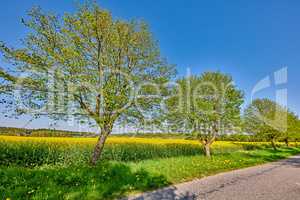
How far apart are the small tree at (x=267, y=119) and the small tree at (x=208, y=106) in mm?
15354

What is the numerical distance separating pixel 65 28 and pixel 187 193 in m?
8.59

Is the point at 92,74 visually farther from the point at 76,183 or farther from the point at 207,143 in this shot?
the point at 207,143

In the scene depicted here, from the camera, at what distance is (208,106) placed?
1869 centimetres

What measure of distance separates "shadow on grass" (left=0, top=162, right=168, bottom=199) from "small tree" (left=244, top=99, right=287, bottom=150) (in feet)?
94.7

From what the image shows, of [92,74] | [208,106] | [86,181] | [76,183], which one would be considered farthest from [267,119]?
[76,183]

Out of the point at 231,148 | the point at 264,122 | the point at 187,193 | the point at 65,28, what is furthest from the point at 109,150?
the point at 264,122

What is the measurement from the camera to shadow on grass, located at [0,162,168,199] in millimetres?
6020

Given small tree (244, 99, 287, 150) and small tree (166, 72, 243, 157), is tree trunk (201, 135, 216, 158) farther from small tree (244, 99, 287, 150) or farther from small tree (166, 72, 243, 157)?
small tree (244, 99, 287, 150)

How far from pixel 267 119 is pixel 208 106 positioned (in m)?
22.9

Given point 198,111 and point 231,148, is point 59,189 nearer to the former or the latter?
point 198,111

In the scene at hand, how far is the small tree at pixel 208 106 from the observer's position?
62.2ft

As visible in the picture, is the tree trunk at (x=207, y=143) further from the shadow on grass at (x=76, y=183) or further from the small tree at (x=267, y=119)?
the small tree at (x=267, y=119)

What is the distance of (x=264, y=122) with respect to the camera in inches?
1414

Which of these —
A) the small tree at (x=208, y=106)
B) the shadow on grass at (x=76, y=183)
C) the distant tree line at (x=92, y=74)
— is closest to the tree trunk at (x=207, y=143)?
the small tree at (x=208, y=106)
